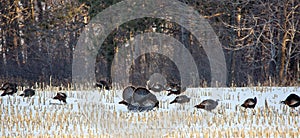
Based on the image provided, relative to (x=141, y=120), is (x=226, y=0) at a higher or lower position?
higher

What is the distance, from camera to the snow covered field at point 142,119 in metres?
7.05

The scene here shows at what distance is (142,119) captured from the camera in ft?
26.8

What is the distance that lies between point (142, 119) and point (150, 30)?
13.6m

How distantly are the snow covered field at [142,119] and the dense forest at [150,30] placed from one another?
926 centimetres

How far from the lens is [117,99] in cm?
1079

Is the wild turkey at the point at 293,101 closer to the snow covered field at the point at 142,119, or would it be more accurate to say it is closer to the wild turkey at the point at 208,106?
the snow covered field at the point at 142,119

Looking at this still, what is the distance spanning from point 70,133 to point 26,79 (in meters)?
15.5

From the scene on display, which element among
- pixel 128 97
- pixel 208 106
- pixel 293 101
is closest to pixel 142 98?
pixel 128 97

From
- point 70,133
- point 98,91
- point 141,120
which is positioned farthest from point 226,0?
point 70,133

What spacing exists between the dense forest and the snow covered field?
926 cm

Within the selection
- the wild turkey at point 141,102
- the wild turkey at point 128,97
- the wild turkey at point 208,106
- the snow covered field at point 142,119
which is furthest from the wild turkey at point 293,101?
the wild turkey at point 128,97

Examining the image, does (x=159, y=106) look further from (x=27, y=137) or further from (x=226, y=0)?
(x=226, y=0)

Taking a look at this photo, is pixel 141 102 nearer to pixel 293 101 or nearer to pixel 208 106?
pixel 208 106

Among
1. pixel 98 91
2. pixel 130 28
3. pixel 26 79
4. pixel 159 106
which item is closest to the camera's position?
pixel 159 106
